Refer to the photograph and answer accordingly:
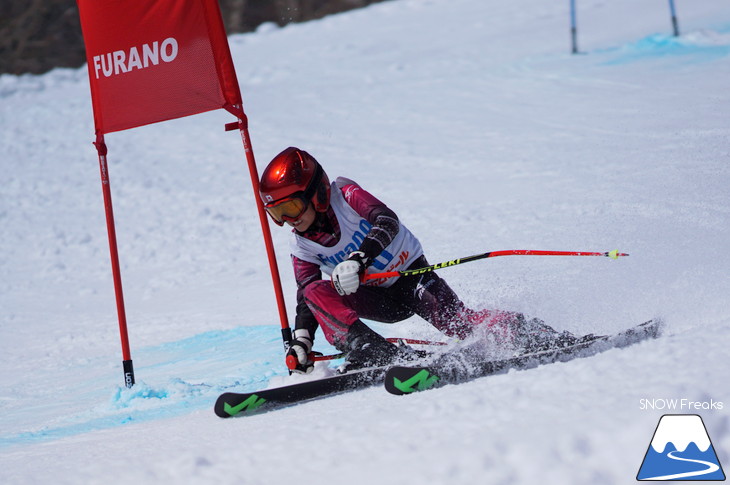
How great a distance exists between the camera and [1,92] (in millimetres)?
12922

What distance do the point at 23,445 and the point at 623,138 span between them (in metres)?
6.51

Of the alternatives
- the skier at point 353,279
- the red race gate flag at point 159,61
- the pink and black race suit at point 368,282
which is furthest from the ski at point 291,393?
the red race gate flag at point 159,61

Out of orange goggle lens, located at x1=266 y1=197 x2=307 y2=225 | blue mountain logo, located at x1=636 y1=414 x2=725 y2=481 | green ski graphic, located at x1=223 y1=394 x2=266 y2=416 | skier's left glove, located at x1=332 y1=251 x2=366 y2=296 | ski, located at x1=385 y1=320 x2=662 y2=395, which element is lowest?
green ski graphic, located at x1=223 y1=394 x2=266 y2=416

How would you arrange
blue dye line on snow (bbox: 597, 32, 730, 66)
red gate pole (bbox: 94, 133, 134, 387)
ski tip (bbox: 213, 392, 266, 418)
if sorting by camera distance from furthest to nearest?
blue dye line on snow (bbox: 597, 32, 730, 66), red gate pole (bbox: 94, 133, 134, 387), ski tip (bbox: 213, 392, 266, 418)

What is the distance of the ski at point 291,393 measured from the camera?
3199 millimetres

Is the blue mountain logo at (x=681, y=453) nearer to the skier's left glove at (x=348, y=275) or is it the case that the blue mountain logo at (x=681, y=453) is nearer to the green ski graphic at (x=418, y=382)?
the green ski graphic at (x=418, y=382)

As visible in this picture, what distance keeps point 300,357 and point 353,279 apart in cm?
49

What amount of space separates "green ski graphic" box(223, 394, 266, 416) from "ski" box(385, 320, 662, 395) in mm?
534

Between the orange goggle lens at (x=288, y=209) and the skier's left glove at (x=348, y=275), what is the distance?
328 millimetres

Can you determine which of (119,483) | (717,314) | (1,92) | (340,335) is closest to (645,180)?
(717,314)

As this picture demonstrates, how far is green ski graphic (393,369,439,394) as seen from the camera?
9.80 ft

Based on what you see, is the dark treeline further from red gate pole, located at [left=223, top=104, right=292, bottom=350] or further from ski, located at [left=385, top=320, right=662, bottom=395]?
ski, located at [left=385, top=320, right=662, bottom=395]

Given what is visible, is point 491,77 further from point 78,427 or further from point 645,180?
point 78,427

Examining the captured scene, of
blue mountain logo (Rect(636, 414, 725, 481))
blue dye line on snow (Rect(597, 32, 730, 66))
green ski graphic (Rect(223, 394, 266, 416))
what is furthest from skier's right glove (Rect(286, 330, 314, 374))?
blue dye line on snow (Rect(597, 32, 730, 66))
